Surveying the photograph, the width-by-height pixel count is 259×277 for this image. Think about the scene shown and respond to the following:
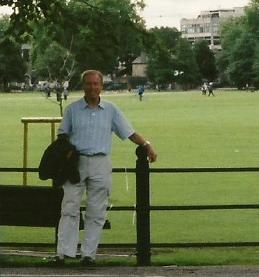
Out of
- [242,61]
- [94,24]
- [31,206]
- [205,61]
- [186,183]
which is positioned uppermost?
[205,61]

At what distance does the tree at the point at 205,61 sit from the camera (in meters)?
183

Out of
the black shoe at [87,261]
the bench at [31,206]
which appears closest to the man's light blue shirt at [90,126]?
the bench at [31,206]

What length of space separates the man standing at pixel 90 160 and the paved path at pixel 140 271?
26 cm

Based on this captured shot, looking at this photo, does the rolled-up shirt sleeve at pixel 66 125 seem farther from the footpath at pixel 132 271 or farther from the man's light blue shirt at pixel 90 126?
the footpath at pixel 132 271

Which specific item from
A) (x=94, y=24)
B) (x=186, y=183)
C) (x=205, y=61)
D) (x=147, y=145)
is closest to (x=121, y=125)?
(x=147, y=145)

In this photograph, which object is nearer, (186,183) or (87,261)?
(87,261)

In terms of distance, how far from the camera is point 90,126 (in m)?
7.60

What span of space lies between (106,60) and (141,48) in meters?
0.52

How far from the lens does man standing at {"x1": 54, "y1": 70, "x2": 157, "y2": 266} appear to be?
7.61 meters

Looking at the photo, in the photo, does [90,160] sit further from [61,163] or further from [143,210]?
[143,210]

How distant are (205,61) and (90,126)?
178141 mm

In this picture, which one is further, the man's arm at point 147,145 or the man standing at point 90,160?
the man's arm at point 147,145

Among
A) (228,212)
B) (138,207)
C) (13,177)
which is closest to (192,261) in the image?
(138,207)

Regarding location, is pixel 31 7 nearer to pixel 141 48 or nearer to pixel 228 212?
pixel 141 48
